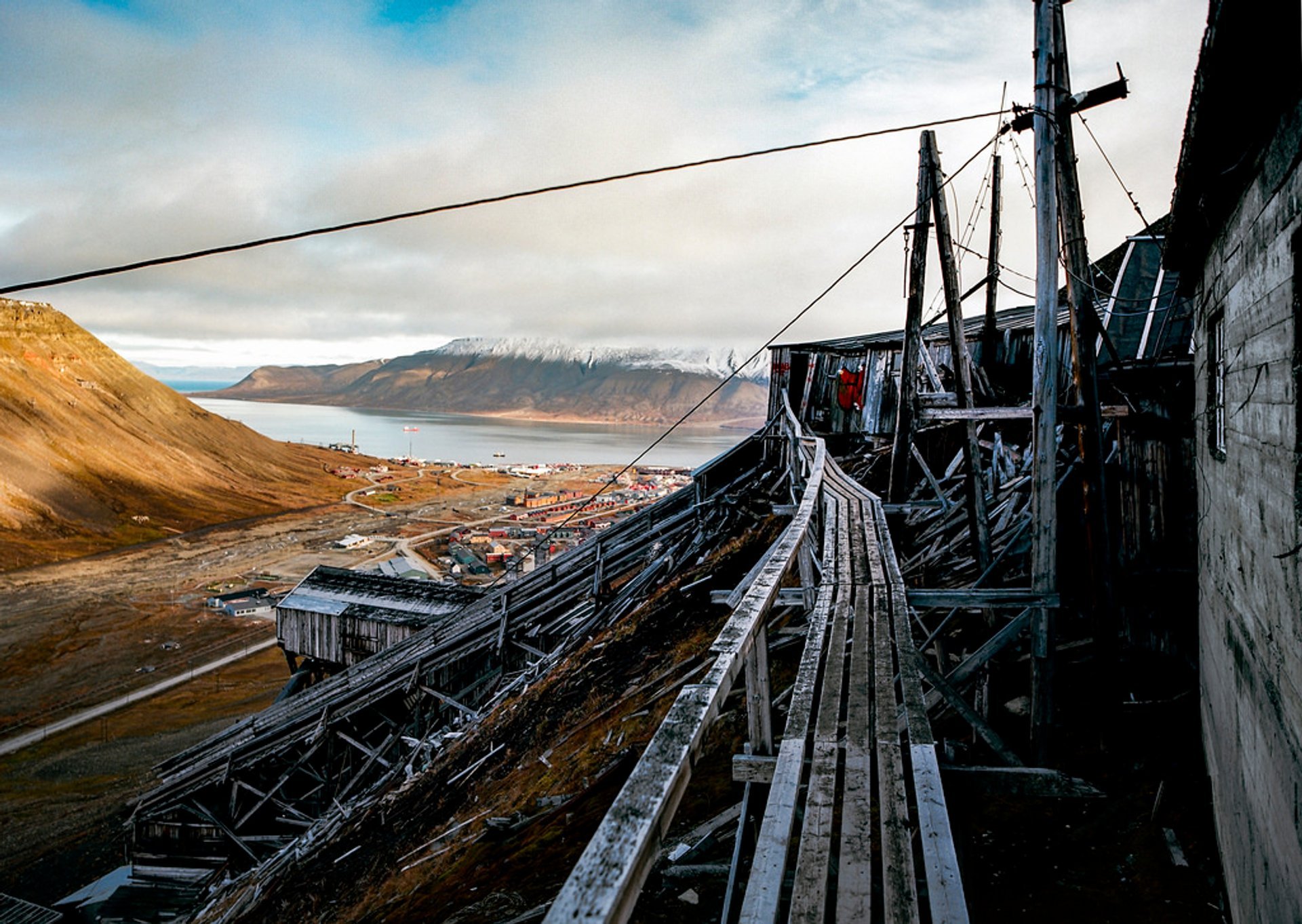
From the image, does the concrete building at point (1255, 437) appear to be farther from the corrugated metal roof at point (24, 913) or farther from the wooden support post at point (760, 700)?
the corrugated metal roof at point (24, 913)

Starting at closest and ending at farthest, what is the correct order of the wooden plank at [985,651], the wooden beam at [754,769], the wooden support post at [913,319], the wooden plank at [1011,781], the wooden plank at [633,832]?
the wooden plank at [633,832] → the wooden beam at [754,769] → the wooden plank at [1011,781] → the wooden plank at [985,651] → the wooden support post at [913,319]

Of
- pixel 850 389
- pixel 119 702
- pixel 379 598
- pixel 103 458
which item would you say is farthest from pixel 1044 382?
pixel 103 458

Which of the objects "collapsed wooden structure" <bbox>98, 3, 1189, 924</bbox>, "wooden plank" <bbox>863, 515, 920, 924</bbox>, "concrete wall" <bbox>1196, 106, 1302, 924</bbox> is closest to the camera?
"wooden plank" <bbox>863, 515, 920, 924</bbox>

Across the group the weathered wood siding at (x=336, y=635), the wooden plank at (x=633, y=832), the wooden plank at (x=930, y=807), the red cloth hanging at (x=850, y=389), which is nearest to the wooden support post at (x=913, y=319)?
the wooden plank at (x=930, y=807)

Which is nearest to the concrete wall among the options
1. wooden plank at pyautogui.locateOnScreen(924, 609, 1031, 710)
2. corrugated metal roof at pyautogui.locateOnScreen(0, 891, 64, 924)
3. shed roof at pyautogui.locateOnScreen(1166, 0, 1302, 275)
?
shed roof at pyautogui.locateOnScreen(1166, 0, 1302, 275)

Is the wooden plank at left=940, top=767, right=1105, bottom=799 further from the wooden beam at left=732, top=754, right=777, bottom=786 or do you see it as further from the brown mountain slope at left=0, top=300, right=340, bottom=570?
the brown mountain slope at left=0, top=300, right=340, bottom=570

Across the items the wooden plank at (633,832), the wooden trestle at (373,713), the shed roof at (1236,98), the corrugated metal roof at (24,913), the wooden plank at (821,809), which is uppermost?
the shed roof at (1236,98)
